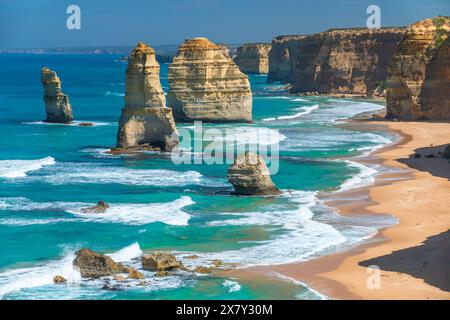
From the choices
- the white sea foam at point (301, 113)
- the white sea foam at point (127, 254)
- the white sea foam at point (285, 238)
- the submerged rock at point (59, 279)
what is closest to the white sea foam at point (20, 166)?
the white sea foam at point (285, 238)

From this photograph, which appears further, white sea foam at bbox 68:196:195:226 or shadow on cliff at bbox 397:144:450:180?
shadow on cliff at bbox 397:144:450:180

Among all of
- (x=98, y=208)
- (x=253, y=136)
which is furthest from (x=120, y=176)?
(x=253, y=136)

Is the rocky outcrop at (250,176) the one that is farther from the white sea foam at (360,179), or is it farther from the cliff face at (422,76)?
the cliff face at (422,76)

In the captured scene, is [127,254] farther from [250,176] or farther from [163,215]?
[250,176]

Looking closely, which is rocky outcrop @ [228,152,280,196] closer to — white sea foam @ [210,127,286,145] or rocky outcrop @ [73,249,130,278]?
rocky outcrop @ [73,249,130,278]

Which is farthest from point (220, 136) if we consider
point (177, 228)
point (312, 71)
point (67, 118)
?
point (312, 71)

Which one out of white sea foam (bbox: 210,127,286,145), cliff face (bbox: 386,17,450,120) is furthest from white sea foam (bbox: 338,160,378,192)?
cliff face (bbox: 386,17,450,120)
